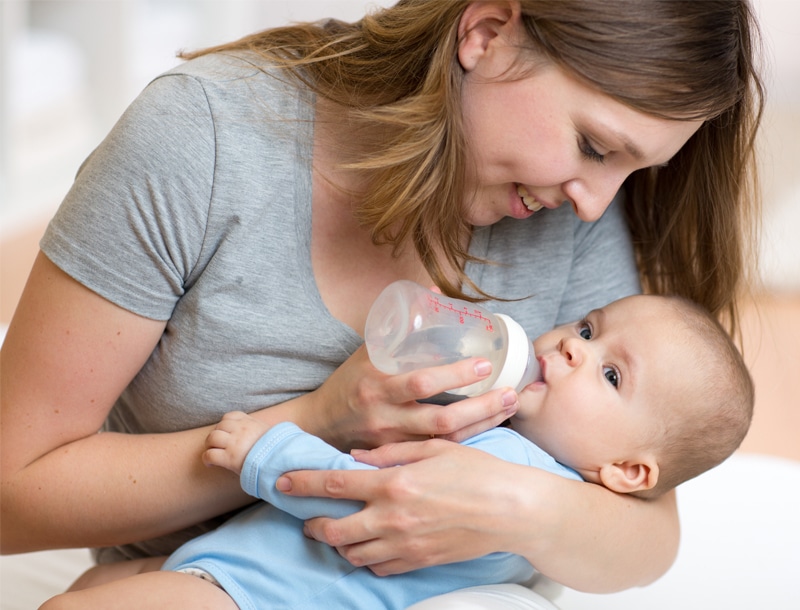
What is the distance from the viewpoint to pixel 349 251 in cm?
147

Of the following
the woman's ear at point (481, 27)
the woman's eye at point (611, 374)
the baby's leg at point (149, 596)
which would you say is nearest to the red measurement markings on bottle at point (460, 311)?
the woman's eye at point (611, 374)

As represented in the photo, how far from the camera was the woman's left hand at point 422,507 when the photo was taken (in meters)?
1.22

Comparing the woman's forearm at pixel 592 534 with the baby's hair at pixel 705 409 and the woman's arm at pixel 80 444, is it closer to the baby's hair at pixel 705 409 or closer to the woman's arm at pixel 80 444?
the baby's hair at pixel 705 409

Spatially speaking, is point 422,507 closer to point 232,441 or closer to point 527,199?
point 232,441

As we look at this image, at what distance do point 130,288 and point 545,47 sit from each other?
66 centimetres

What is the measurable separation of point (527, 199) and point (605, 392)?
1.06 ft

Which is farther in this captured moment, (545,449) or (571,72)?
(545,449)

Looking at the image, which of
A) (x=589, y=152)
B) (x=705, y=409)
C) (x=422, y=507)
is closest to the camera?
(x=422, y=507)

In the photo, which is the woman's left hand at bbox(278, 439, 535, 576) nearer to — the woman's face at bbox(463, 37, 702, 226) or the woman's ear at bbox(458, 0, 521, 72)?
the woman's face at bbox(463, 37, 702, 226)

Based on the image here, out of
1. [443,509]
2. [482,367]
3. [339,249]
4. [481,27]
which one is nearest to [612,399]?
[482,367]

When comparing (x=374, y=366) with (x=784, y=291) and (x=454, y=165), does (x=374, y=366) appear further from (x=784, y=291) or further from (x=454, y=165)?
(x=784, y=291)

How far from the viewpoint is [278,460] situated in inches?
50.1

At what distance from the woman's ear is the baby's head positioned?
0.47 metres

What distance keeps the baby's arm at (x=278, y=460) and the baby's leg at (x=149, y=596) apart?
0.48 feet
